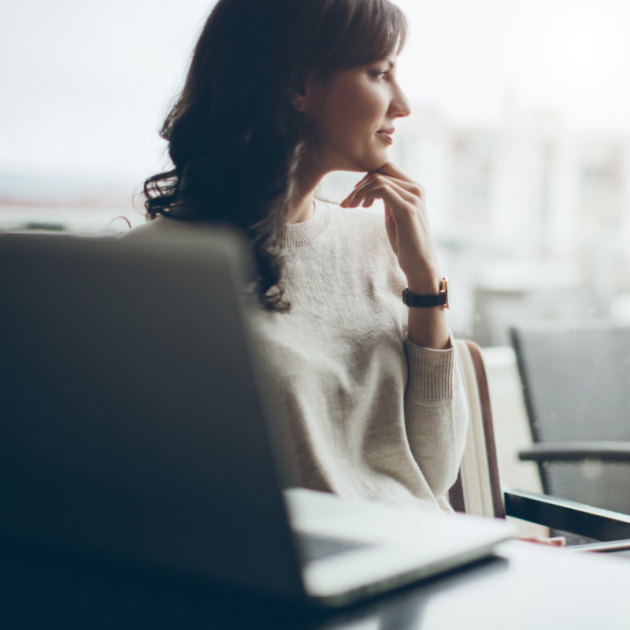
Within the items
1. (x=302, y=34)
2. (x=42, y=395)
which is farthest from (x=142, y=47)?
(x=42, y=395)

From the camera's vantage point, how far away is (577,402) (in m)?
1.47

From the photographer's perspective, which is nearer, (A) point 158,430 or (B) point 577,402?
(A) point 158,430

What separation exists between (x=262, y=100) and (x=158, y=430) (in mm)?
729

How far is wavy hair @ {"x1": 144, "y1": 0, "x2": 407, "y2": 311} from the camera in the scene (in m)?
0.91

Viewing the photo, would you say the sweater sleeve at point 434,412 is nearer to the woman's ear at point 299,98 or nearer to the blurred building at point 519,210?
the woman's ear at point 299,98

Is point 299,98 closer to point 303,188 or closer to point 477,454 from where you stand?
point 303,188

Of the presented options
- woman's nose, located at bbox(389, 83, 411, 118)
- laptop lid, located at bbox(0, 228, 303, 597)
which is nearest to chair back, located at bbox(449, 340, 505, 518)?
woman's nose, located at bbox(389, 83, 411, 118)

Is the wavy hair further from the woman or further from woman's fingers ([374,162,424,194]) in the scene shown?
woman's fingers ([374,162,424,194])

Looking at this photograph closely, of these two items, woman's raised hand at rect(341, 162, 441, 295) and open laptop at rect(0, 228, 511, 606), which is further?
woman's raised hand at rect(341, 162, 441, 295)

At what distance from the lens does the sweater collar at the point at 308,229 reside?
99cm

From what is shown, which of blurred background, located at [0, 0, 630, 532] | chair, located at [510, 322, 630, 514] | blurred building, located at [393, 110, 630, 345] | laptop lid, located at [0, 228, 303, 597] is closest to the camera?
laptop lid, located at [0, 228, 303, 597]

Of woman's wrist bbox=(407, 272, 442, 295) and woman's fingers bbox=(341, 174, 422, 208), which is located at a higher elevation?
woman's fingers bbox=(341, 174, 422, 208)

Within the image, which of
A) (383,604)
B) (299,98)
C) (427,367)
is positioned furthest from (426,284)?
(383,604)

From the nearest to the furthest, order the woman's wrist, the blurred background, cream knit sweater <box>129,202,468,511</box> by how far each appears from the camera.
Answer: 1. cream knit sweater <box>129,202,468,511</box>
2. the woman's wrist
3. the blurred background
